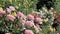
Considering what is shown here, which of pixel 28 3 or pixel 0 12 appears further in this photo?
pixel 28 3

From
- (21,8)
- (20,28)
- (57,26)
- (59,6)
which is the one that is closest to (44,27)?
(21,8)

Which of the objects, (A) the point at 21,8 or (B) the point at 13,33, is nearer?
(B) the point at 13,33

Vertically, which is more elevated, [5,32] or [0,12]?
[0,12]

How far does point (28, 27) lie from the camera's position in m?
4.72

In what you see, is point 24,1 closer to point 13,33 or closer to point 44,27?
point 44,27

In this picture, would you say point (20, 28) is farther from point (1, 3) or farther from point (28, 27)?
point (1, 3)

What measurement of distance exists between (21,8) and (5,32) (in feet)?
5.87

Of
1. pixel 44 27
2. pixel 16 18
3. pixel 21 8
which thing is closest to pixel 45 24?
pixel 44 27

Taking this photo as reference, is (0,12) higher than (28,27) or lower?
higher

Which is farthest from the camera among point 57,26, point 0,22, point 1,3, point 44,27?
point 57,26

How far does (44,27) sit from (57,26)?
3.97ft

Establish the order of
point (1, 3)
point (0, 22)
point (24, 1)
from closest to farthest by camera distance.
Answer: point (0, 22) → point (1, 3) → point (24, 1)

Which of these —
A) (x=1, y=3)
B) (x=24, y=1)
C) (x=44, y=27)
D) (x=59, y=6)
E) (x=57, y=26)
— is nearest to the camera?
(x=1, y=3)

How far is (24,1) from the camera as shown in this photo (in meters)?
6.72
